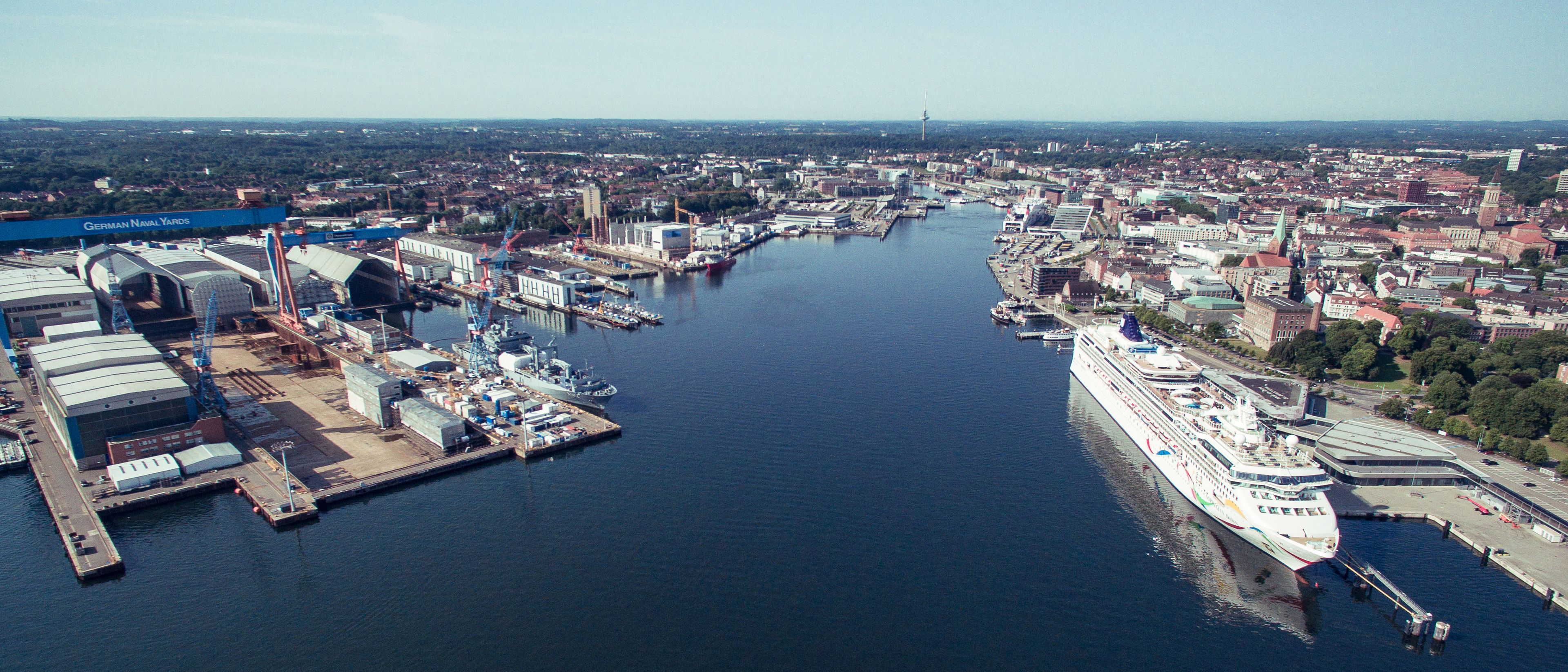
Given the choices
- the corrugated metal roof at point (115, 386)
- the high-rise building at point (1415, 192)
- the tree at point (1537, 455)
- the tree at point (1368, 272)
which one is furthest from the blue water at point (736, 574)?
the high-rise building at point (1415, 192)

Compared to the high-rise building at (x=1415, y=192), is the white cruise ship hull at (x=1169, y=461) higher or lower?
lower

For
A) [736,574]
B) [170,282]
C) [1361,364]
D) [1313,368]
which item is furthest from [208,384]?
[1361,364]

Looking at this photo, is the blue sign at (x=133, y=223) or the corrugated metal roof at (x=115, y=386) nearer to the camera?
the corrugated metal roof at (x=115, y=386)

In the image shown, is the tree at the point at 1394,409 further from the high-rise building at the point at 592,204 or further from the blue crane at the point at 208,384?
the high-rise building at the point at 592,204

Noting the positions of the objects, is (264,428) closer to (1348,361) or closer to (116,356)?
(116,356)

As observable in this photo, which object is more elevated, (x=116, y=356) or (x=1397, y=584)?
(x=116, y=356)

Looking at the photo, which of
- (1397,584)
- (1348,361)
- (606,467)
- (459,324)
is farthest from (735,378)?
(1348,361)

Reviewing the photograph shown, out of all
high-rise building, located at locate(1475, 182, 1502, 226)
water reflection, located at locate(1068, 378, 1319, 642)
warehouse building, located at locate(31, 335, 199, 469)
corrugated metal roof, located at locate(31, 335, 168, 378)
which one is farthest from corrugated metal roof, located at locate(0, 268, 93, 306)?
high-rise building, located at locate(1475, 182, 1502, 226)
